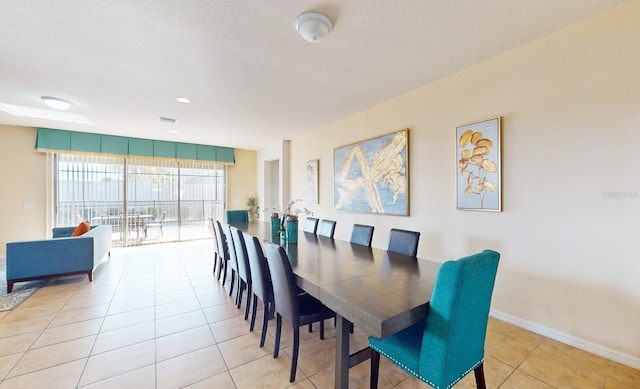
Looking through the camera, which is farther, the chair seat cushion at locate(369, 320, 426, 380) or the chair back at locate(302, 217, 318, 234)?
the chair back at locate(302, 217, 318, 234)

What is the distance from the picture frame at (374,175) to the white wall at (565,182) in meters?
0.56

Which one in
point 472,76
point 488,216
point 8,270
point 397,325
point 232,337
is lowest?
point 232,337

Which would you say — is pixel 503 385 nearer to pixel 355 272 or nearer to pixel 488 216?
pixel 355 272

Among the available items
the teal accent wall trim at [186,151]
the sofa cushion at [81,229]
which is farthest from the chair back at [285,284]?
the teal accent wall trim at [186,151]

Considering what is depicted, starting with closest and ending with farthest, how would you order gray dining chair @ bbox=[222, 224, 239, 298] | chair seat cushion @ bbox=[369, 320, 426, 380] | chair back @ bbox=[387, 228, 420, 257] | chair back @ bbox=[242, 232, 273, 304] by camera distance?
chair seat cushion @ bbox=[369, 320, 426, 380] < chair back @ bbox=[242, 232, 273, 304] < chair back @ bbox=[387, 228, 420, 257] < gray dining chair @ bbox=[222, 224, 239, 298]

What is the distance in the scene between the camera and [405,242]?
7.59ft

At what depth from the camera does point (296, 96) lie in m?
3.39

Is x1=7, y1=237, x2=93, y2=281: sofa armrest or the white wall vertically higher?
the white wall

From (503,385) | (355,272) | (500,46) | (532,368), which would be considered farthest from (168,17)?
(532,368)

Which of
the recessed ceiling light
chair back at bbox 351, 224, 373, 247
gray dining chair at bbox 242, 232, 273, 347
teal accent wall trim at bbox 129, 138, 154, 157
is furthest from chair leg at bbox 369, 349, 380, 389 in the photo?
teal accent wall trim at bbox 129, 138, 154, 157

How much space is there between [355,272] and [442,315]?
64 cm

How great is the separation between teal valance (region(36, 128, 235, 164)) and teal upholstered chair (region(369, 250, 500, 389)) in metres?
6.57

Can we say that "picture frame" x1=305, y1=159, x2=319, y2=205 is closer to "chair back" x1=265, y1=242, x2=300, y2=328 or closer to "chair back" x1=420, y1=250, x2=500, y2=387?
"chair back" x1=265, y1=242, x2=300, y2=328

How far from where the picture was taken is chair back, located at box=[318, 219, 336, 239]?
3.12 meters
